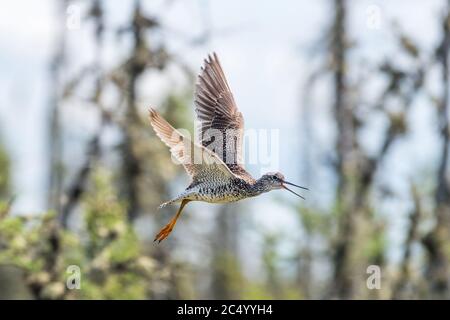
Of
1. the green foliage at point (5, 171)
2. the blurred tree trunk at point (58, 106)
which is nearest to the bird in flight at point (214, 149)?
the blurred tree trunk at point (58, 106)

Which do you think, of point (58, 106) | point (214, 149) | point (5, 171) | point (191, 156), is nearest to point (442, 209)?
point (58, 106)

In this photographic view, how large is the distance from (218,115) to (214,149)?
0.33m

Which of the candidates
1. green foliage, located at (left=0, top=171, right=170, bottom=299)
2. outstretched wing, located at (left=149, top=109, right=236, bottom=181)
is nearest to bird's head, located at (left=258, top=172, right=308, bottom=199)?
outstretched wing, located at (left=149, top=109, right=236, bottom=181)

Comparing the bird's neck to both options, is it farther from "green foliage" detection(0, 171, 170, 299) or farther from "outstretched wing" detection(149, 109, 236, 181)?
"green foliage" detection(0, 171, 170, 299)

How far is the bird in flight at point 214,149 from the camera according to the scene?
935 centimetres

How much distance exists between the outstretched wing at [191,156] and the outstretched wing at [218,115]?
812 millimetres

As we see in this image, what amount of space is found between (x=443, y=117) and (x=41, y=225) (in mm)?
9135

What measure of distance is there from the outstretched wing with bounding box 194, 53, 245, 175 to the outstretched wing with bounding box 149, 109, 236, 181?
2.66ft

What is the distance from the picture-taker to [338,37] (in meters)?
23.8

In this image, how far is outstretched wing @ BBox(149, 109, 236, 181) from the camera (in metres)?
9.26

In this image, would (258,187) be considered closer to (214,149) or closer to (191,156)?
(191,156)
